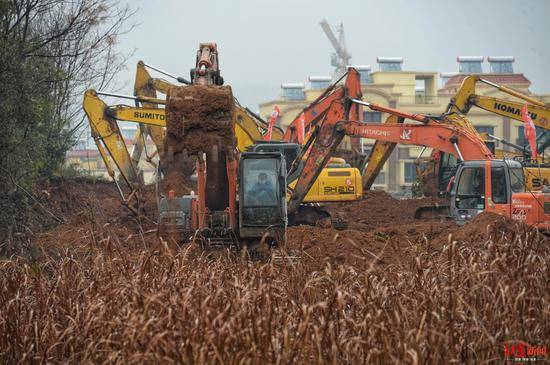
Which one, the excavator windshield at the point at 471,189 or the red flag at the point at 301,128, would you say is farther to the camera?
the red flag at the point at 301,128

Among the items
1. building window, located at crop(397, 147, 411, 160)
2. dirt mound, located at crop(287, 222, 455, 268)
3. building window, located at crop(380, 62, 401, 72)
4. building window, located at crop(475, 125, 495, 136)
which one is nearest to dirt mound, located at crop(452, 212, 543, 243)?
dirt mound, located at crop(287, 222, 455, 268)

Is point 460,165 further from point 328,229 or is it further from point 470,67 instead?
point 470,67

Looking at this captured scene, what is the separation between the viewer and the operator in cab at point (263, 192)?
15977 millimetres

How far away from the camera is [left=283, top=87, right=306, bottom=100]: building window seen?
91.2 metres

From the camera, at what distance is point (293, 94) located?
300ft

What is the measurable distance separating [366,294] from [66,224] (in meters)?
11.7

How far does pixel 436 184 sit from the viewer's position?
32312mm

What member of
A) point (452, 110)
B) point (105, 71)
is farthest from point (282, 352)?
point (105, 71)

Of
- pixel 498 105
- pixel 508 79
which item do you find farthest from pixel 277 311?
pixel 508 79

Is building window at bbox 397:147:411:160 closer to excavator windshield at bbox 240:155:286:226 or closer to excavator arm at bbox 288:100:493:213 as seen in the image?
excavator arm at bbox 288:100:493:213

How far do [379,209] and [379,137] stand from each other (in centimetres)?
522

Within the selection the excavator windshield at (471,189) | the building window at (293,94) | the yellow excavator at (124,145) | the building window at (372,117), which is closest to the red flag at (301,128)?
the yellow excavator at (124,145)

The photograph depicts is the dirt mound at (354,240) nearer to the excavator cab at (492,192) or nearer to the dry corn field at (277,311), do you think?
the excavator cab at (492,192)

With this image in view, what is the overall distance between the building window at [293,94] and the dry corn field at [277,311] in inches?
3198
